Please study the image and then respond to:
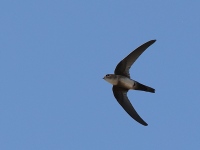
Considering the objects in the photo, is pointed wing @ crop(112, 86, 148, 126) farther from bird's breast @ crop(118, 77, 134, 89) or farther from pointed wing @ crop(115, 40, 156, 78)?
pointed wing @ crop(115, 40, 156, 78)

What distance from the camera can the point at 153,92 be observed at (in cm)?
1080

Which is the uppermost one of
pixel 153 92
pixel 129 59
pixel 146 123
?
pixel 129 59

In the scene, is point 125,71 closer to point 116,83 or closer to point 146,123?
point 116,83

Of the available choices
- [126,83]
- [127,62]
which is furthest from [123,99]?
[127,62]

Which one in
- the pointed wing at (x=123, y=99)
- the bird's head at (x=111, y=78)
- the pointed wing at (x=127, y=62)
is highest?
the pointed wing at (x=127, y=62)

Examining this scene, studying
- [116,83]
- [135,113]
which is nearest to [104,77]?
[116,83]

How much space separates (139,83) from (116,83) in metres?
0.49

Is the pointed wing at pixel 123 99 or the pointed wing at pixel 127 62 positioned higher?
the pointed wing at pixel 127 62

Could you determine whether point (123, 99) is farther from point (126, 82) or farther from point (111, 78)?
point (111, 78)

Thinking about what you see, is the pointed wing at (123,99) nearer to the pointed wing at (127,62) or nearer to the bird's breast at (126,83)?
the bird's breast at (126,83)

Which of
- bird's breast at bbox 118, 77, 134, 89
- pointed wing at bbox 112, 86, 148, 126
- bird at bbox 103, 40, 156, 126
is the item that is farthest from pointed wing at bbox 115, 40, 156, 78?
pointed wing at bbox 112, 86, 148, 126

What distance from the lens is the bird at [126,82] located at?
427 inches

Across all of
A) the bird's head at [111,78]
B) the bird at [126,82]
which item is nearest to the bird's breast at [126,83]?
the bird at [126,82]

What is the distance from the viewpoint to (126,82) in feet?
36.1
